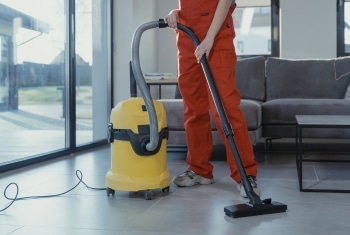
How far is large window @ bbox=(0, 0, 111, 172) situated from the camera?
10.00 feet

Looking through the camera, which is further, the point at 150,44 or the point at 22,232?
the point at 150,44

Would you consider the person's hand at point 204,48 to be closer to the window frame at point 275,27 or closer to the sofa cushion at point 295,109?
the sofa cushion at point 295,109

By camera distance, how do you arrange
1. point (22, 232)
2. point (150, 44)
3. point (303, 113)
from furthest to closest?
point (150, 44) < point (303, 113) < point (22, 232)

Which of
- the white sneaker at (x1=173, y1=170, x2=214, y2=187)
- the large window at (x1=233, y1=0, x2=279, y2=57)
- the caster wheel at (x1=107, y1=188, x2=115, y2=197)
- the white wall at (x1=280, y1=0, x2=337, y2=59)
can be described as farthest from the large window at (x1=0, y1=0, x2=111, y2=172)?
the white wall at (x1=280, y1=0, x2=337, y2=59)

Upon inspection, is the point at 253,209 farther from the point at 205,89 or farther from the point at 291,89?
the point at 291,89

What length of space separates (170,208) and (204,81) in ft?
2.30

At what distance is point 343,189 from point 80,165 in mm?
1688

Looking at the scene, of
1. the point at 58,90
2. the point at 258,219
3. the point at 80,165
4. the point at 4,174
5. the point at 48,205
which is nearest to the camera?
the point at 258,219

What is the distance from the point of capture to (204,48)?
6.53ft

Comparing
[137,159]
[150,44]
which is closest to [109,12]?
[150,44]

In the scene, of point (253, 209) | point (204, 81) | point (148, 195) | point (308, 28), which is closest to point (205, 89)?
point (204, 81)

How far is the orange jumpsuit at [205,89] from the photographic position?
2.07 meters

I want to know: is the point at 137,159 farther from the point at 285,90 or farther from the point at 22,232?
the point at 285,90

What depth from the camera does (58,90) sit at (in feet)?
12.1
